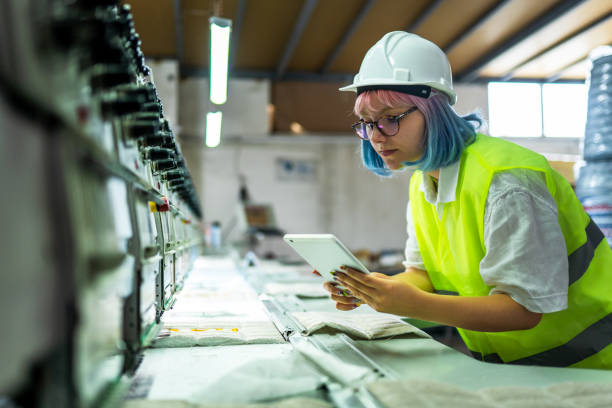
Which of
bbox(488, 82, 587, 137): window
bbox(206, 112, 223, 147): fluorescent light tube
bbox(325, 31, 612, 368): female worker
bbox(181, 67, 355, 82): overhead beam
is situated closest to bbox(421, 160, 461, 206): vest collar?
bbox(325, 31, 612, 368): female worker

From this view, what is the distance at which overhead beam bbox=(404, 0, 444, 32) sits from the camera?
542cm

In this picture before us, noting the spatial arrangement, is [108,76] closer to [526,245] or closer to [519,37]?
[526,245]

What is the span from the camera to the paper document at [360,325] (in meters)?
1.30

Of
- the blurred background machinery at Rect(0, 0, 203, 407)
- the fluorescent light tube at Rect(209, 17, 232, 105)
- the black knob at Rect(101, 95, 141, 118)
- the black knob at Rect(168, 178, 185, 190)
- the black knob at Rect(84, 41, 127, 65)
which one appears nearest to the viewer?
the blurred background machinery at Rect(0, 0, 203, 407)

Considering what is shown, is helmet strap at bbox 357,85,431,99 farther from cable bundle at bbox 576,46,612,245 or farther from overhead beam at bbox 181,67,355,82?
overhead beam at bbox 181,67,355,82

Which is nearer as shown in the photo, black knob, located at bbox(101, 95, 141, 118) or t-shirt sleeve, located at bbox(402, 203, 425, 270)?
black knob, located at bbox(101, 95, 141, 118)

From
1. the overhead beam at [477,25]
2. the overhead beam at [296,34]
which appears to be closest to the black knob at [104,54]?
the overhead beam at [296,34]

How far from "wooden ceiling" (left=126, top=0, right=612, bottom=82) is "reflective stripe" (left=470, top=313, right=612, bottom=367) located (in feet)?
16.2

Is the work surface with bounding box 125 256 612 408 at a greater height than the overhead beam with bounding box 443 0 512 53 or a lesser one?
lesser

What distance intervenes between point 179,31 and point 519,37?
4.67 metres

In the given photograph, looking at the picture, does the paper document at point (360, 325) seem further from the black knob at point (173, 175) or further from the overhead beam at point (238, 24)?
the overhead beam at point (238, 24)

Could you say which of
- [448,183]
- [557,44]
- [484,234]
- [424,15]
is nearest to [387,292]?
[484,234]

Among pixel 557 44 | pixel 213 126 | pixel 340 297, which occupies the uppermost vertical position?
pixel 557 44

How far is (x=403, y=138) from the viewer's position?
4.44 feet
